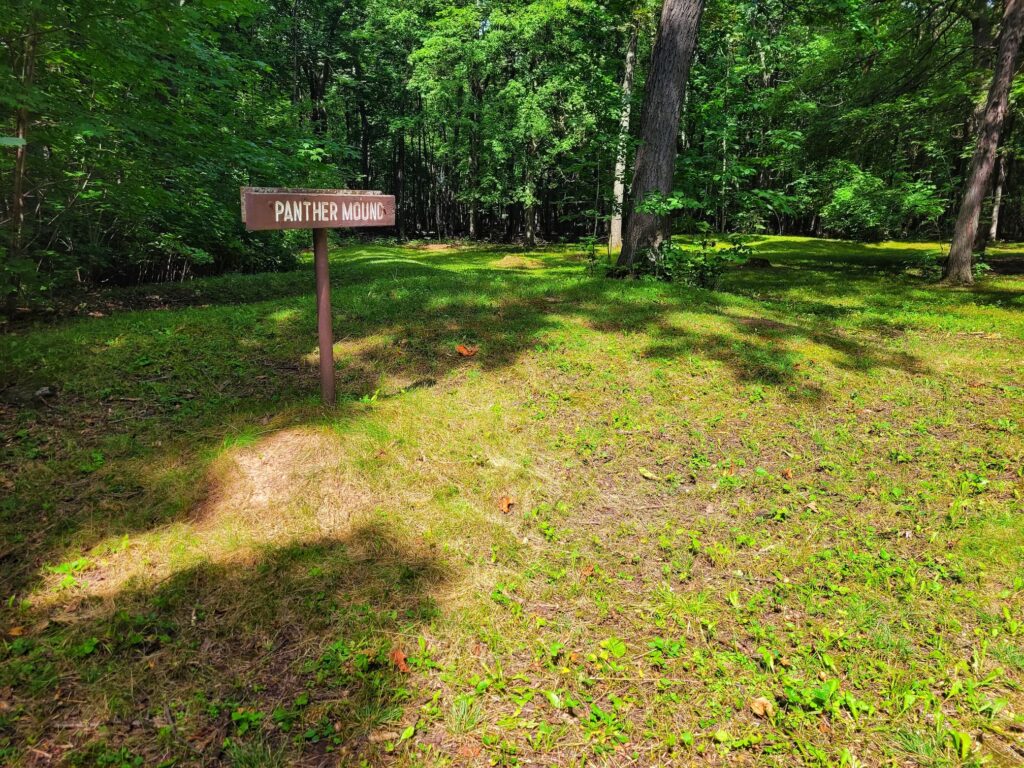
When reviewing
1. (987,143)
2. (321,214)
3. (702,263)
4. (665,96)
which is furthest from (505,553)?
(987,143)

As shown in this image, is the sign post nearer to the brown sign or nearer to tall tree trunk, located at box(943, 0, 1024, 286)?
the brown sign

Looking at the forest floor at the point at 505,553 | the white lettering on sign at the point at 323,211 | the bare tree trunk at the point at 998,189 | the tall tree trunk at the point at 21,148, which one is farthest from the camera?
the bare tree trunk at the point at 998,189

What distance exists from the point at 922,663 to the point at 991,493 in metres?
1.92

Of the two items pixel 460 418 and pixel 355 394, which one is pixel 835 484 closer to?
pixel 460 418

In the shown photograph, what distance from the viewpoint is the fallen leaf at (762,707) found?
7.90ft

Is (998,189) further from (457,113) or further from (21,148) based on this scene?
(21,148)

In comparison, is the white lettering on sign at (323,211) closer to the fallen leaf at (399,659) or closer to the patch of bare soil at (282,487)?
the patch of bare soil at (282,487)

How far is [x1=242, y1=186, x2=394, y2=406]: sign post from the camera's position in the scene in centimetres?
341

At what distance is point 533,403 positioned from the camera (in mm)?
5020

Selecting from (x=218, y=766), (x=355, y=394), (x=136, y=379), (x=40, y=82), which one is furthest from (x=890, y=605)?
(x=40, y=82)

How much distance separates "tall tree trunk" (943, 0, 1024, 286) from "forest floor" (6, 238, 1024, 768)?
8.75 metres

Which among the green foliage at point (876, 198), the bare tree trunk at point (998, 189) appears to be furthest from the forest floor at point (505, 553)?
the bare tree trunk at point (998, 189)

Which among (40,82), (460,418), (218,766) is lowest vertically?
(218,766)

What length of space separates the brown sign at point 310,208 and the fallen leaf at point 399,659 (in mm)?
2550
